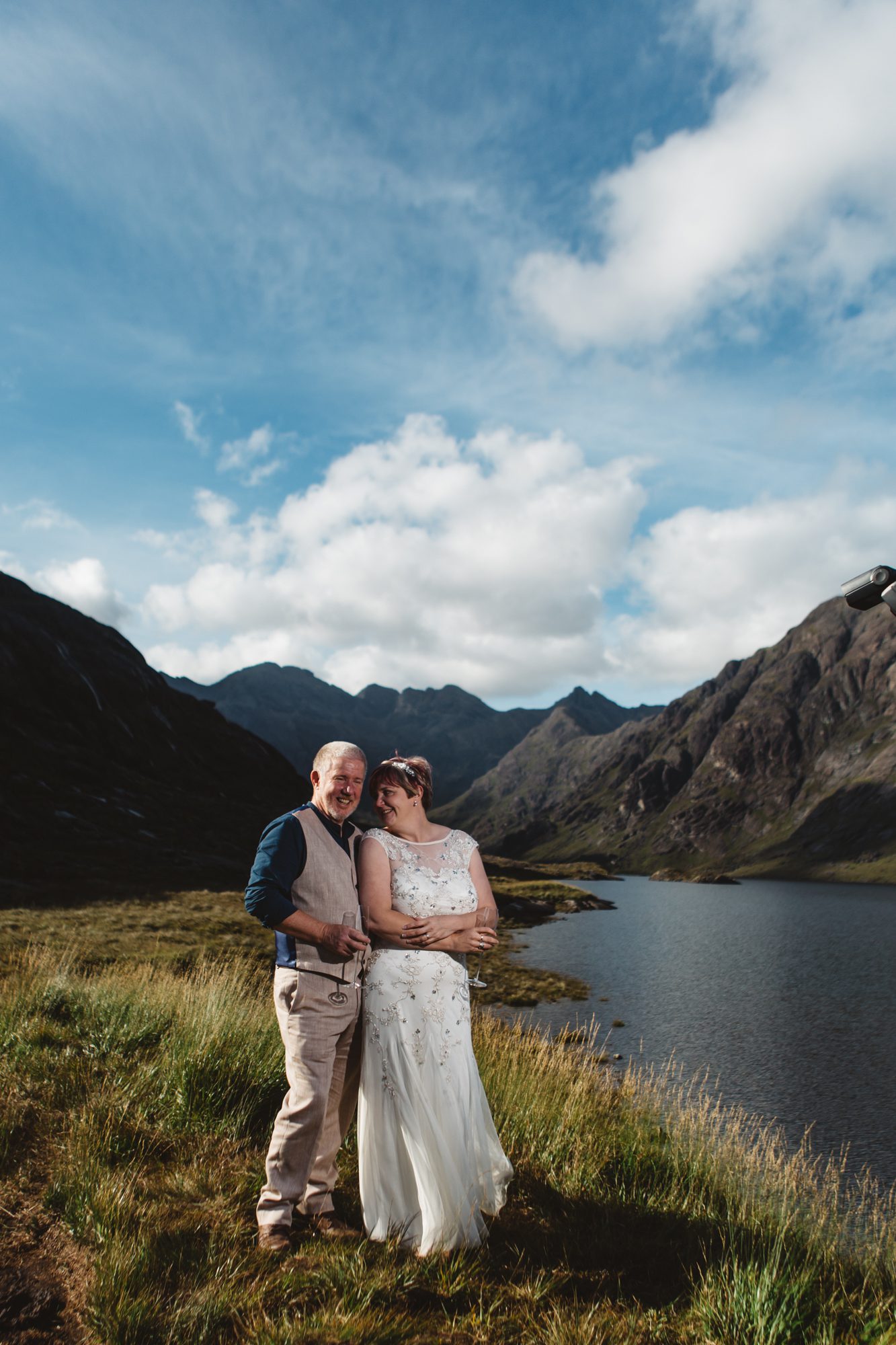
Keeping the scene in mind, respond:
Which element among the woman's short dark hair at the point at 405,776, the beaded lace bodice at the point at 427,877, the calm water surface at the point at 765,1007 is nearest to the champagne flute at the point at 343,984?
the beaded lace bodice at the point at 427,877

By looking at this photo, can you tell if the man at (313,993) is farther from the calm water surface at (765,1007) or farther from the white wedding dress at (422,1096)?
the calm water surface at (765,1007)

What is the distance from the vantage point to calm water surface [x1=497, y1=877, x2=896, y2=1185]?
22312 mm

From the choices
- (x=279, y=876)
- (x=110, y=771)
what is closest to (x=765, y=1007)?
(x=279, y=876)

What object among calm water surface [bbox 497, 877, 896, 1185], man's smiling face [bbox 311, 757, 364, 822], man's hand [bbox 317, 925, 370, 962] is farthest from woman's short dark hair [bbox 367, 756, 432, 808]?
calm water surface [bbox 497, 877, 896, 1185]

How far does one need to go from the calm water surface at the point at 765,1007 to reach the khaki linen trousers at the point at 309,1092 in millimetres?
14997

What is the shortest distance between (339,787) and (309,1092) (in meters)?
2.24

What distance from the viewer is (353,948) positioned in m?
5.63

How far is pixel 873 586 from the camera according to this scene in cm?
570

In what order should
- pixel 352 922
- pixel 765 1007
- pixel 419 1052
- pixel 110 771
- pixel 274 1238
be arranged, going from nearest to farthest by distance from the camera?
pixel 274 1238 → pixel 419 1052 → pixel 352 922 → pixel 765 1007 → pixel 110 771

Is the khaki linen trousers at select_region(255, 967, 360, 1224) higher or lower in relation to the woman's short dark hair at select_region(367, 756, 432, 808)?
lower

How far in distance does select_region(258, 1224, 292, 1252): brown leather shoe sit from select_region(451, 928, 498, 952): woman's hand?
7.53 ft

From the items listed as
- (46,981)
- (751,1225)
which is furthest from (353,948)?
(46,981)

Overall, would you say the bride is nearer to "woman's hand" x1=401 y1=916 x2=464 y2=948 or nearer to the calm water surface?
"woman's hand" x1=401 y1=916 x2=464 y2=948

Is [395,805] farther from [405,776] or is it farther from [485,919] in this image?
[485,919]
